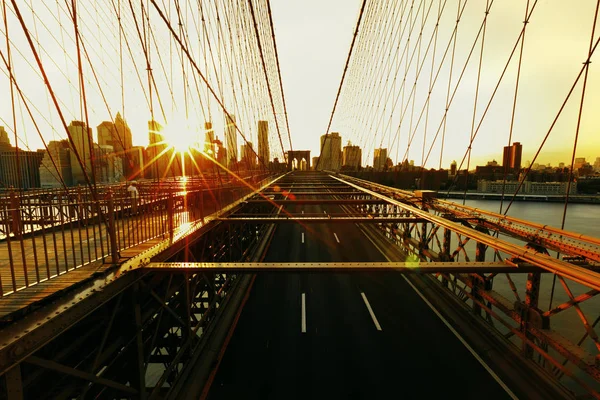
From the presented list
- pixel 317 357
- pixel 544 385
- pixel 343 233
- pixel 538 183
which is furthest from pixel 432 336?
pixel 538 183

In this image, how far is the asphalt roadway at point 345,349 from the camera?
324 inches

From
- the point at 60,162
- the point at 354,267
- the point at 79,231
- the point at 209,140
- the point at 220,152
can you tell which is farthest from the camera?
the point at 220,152

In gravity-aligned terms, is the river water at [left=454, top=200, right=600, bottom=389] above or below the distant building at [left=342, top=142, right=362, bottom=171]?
below

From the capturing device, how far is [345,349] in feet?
33.2

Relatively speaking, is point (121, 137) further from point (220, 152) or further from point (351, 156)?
point (351, 156)

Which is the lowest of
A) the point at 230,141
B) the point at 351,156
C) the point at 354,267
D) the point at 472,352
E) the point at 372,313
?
the point at 372,313

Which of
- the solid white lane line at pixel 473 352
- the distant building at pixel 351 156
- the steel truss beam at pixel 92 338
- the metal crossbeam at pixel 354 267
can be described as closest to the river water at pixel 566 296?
the metal crossbeam at pixel 354 267

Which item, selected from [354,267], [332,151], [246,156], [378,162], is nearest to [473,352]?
[354,267]

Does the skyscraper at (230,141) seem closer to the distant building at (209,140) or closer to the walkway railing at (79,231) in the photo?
the distant building at (209,140)

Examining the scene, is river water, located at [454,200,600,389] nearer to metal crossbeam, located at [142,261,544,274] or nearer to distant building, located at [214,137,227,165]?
metal crossbeam, located at [142,261,544,274]

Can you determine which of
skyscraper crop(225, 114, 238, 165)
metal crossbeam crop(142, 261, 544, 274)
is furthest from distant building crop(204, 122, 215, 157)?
metal crossbeam crop(142, 261, 544, 274)

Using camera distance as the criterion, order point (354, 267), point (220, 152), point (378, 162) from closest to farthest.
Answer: point (354, 267), point (220, 152), point (378, 162)

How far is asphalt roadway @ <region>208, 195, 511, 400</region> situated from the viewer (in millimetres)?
8219

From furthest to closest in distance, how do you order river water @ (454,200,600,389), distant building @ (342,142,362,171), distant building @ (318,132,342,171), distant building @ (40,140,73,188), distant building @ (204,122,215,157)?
distant building @ (318,132,342,171) < distant building @ (342,142,362,171) < river water @ (454,200,600,389) < distant building @ (204,122,215,157) < distant building @ (40,140,73,188)
